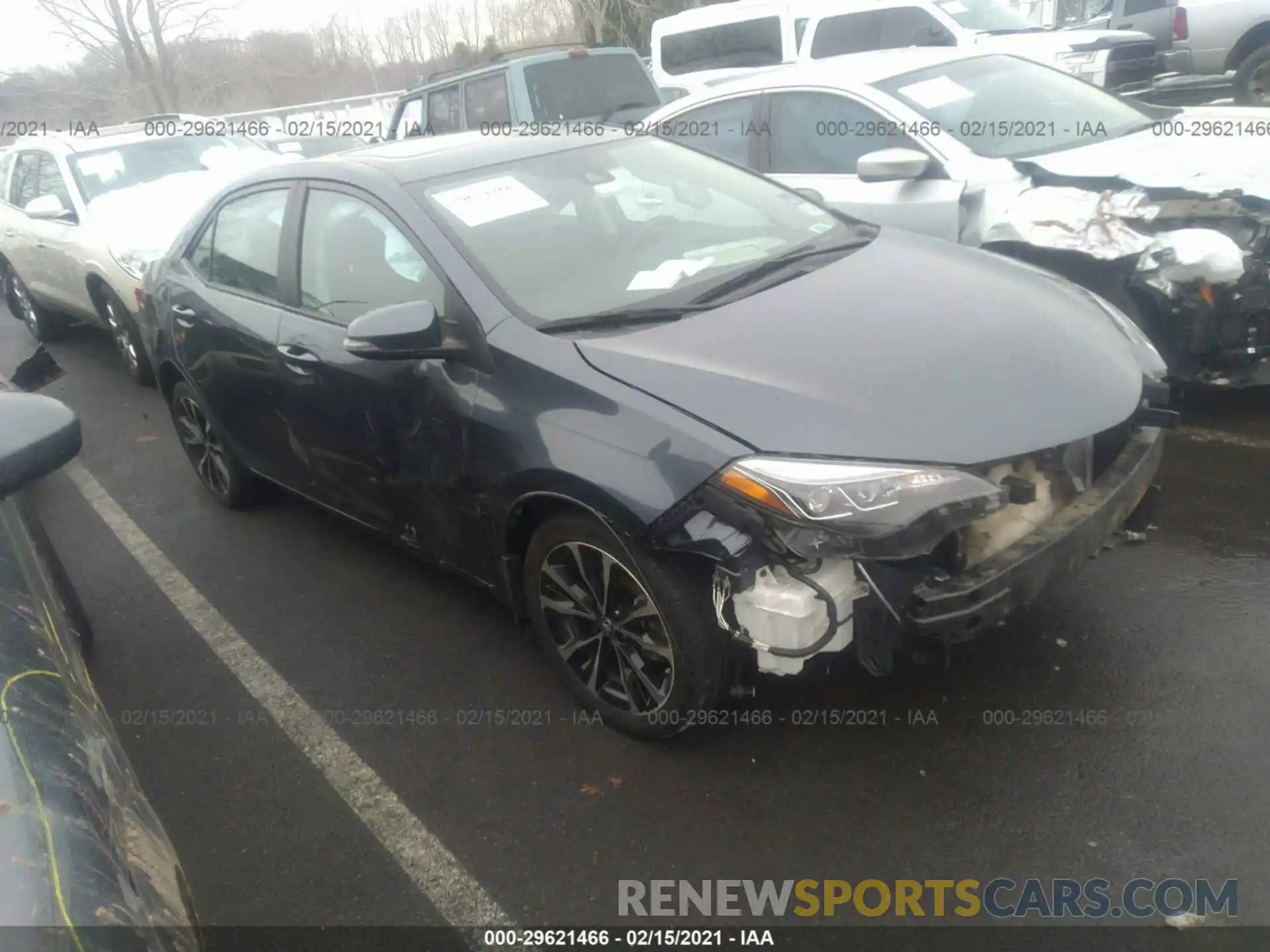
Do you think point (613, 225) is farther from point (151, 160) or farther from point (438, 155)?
point (151, 160)

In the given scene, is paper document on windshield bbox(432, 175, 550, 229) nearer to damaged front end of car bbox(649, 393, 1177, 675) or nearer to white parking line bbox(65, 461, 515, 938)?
damaged front end of car bbox(649, 393, 1177, 675)

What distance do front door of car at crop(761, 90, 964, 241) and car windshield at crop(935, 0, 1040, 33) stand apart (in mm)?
5834

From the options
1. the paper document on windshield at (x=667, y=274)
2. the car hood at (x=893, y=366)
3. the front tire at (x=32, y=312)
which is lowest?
the front tire at (x=32, y=312)

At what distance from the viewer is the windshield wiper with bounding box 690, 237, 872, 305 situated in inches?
121

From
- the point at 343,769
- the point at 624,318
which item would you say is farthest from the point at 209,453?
the point at 624,318

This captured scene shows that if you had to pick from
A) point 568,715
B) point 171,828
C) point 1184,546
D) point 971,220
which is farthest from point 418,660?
point 971,220

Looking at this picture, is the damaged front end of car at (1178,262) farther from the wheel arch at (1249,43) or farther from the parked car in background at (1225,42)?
the wheel arch at (1249,43)

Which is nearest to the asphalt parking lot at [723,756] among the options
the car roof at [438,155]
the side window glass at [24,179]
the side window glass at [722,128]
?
the car roof at [438,155]

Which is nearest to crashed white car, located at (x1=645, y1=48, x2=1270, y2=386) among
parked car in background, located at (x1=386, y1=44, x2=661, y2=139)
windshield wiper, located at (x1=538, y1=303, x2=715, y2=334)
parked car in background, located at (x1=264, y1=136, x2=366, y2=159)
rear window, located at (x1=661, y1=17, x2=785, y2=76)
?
windshield wiper, located at (x1=538, y1=303, x2=715, y2=334)

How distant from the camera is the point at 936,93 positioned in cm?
539

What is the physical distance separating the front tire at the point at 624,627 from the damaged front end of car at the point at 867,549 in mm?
114

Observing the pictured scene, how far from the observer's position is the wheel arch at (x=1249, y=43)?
1016 cm

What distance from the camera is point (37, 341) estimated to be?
31.2 feet

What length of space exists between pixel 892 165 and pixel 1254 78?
759cm
